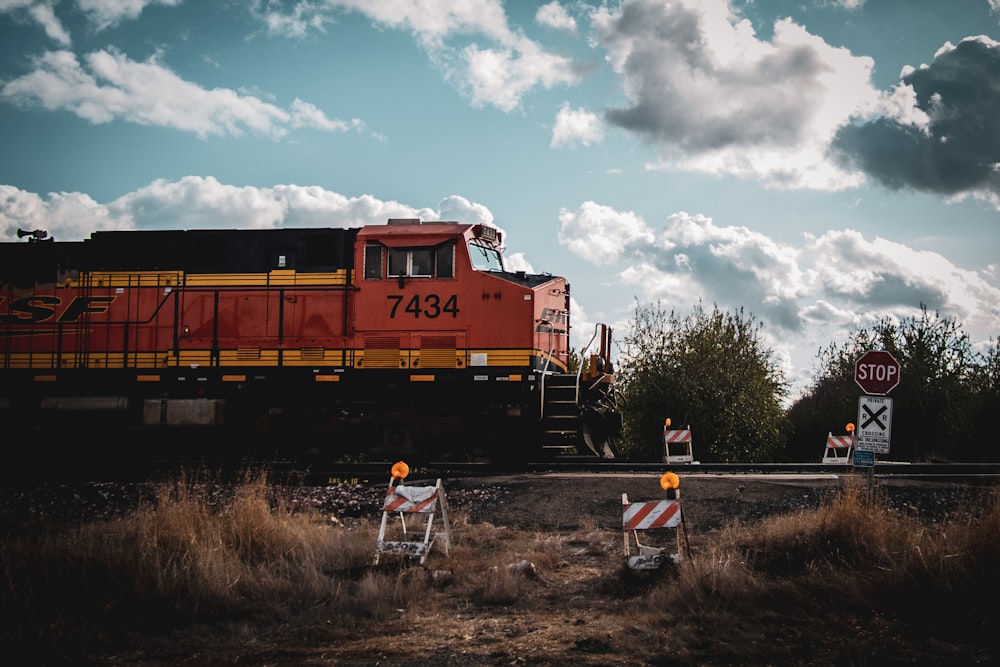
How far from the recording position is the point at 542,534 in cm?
958

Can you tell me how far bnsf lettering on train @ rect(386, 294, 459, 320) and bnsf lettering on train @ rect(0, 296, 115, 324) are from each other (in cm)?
552

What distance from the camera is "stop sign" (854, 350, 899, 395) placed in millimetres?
10891

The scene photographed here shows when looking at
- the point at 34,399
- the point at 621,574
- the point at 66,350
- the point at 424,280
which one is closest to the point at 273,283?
the point at 424,280

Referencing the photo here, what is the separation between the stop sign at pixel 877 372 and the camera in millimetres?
10891

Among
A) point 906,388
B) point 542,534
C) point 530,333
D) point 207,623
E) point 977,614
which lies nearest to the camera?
point 977,614

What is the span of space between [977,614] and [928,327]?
3287 centimetres

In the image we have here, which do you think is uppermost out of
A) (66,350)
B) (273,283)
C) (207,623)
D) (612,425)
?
(273,283)

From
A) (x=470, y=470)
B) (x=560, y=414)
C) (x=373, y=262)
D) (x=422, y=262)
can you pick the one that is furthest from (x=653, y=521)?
(x=373, y=262)

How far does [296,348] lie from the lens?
14844mm

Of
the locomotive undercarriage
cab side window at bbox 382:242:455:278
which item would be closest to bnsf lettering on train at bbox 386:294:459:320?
cab side window at bbox 382:242:455:278

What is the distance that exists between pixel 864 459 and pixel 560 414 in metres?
5.19

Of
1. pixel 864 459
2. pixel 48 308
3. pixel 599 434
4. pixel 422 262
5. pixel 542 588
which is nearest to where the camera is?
pixel 542 588

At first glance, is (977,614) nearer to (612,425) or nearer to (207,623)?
(207,623)

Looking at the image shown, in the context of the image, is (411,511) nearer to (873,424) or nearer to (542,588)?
(542,588)
